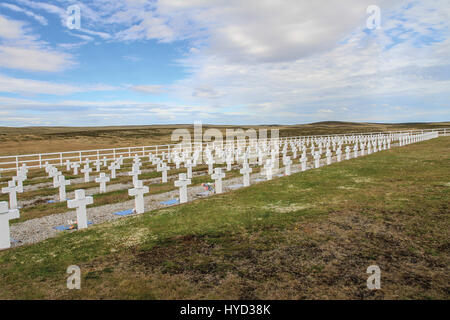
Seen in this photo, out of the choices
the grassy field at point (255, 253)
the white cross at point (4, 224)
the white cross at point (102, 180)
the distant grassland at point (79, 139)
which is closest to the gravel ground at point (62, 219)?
the white cross at point (4, 224)

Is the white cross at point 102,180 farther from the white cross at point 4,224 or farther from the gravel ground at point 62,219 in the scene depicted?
the white cross at point 4,224

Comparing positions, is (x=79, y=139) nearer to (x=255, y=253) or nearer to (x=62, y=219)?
(x=62, y=219)

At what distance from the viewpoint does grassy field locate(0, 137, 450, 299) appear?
13.1ft

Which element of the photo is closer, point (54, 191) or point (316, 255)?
point (316, 255)

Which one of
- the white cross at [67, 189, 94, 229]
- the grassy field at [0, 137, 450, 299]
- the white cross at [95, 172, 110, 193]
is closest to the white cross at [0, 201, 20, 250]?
Result: the grassy field at [0, 137, 450, 299]

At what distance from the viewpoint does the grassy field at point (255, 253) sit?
3.99m

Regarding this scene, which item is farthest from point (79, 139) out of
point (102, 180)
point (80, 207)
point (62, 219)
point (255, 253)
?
point (255, 253)

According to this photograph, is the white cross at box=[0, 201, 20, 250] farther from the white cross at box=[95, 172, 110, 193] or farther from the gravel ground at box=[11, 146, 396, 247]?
the white cross at box=[95, 172, 110, 193]

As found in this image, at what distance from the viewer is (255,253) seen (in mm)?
5094

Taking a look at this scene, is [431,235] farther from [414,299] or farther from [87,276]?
[87,276]
